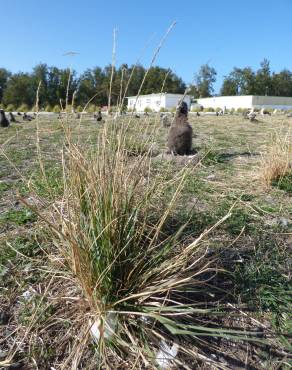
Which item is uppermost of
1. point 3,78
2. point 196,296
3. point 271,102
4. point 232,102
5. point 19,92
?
point 3,78

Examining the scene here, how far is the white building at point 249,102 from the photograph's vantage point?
43.6 m

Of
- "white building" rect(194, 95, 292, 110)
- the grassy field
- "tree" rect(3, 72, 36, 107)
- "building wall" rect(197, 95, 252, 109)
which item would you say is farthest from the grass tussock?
"building wall" rect(197, 95, 252, 109)

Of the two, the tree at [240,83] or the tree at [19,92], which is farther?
the tree at [240,83]

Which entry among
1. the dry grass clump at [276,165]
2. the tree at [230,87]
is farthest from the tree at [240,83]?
the dry grass clump at [276,165]

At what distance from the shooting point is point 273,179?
3.36 meters

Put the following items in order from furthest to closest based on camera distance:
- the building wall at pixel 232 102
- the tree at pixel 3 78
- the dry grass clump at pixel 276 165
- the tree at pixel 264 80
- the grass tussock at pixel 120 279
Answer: the tree at pixel 264 80
the building wall at pixel 232 102
the tree at pixel 3 78
the dry grass clump at pixel 276 165
the grass tussock at pixel 120 279

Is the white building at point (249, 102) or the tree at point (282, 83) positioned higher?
the tree at point (282, 83)

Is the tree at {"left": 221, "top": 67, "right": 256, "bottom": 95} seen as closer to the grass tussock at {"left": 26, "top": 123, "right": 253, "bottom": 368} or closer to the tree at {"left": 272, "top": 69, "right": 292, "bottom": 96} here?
the tree at {"left": 272, "top": 69, "right": 292, "bottom": 96}

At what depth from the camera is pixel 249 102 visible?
142ft

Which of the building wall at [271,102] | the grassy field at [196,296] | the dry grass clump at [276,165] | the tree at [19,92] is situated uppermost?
the tree at [19,92]

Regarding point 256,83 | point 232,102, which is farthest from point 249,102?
point 256,83

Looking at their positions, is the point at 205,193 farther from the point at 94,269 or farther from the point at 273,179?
the point at 94,269

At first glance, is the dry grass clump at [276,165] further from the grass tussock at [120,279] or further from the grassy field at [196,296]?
the grass tussock at [120,279]

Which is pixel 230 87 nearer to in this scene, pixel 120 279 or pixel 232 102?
pixel 232 102
